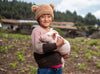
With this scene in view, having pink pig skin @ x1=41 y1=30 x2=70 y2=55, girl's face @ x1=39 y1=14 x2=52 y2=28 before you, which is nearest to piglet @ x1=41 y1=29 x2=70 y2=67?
pink pig skin @ x1=41 y1=30 x2=70 y2=55

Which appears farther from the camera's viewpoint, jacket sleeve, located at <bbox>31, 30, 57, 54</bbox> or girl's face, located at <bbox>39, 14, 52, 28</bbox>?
girl's face, located at <bbox>39, 14, 52, 28</bbox>

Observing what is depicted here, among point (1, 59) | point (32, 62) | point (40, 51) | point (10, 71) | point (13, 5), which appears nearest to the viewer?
point (40, 51)

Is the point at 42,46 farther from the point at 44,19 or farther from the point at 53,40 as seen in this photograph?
the point at 44,19

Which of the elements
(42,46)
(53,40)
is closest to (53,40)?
(53,40)

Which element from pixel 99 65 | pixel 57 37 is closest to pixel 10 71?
pixel 57 37

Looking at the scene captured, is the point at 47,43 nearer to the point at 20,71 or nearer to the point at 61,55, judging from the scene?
the point at 61,55

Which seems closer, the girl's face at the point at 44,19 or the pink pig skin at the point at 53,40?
the pink pig skin at the point at 53,40

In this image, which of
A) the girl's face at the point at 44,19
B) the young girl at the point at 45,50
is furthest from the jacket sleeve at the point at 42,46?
the girl's face at the point at 44,19

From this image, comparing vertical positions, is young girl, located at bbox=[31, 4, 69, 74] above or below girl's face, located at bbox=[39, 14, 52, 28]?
below

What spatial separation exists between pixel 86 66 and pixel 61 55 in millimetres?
2833

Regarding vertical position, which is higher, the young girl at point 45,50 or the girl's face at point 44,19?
the girl's face at point 44,19

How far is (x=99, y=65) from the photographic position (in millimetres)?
3963

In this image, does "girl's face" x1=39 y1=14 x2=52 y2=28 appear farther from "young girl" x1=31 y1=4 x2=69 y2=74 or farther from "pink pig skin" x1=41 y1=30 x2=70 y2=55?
"pink pig skin" x1=41 y1=30 x2=70 y2=55

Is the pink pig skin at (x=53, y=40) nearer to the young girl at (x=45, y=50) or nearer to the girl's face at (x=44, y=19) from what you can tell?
the young girl at (x=45, y=50)
